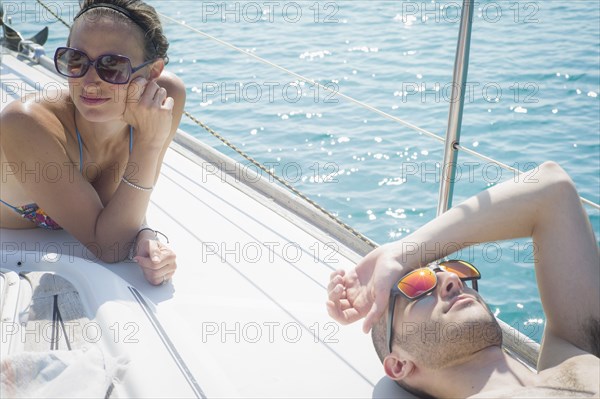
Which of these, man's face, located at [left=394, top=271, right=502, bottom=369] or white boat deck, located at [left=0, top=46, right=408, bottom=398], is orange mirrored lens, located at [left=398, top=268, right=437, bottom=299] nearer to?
man's face, located at [left=394, top=271, right=502, bottom=369]

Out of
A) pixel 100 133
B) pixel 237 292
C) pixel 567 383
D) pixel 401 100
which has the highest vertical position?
pixel 100 133

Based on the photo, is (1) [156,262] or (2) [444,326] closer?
(2) [444,326]

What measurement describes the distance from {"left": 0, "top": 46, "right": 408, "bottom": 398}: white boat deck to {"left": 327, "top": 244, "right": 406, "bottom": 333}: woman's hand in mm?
121

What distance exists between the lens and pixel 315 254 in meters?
2.36

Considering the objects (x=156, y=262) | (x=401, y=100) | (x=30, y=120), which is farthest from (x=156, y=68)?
(x=401, y=100)

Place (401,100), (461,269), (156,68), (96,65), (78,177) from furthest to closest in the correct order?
1. (401,100)
2. (156,68)
3. (78,177)
4. (96,65)
5. (461,269)

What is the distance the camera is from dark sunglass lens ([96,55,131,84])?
205cm

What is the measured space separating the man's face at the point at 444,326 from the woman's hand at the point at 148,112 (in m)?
0.98

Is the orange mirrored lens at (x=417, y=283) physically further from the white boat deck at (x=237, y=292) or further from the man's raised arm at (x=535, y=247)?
the white boat deck at (x=237, y=292)

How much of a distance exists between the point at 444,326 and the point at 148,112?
3.69 ft

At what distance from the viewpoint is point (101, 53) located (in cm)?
205

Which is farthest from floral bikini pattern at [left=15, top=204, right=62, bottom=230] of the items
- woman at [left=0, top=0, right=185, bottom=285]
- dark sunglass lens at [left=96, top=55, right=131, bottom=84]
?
dark sunglass lens at [left=96, top=55, right=131, bottom=84]

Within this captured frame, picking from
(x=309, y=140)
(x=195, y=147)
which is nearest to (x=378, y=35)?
(x=309, y=140)

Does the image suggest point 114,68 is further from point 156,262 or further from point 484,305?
point 484,305
